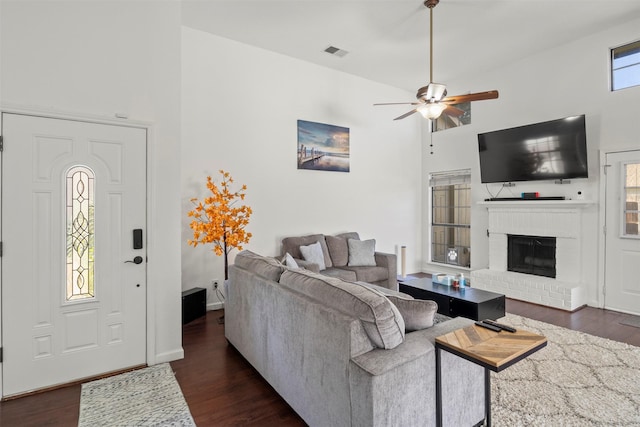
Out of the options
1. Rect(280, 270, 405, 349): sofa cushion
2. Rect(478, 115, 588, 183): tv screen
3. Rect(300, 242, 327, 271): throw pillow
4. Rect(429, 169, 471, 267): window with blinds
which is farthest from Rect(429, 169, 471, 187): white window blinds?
Rect(280, 270, 405, 349): sofa cushion

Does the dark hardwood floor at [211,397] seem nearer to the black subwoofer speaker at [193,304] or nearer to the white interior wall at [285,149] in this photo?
the black subwoofer speaker at [193,304]

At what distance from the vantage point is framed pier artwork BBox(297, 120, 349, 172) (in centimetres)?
542

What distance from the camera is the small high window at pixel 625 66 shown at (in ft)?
14.2

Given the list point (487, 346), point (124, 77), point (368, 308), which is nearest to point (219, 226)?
point (124, 77)

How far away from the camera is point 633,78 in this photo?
4348mm

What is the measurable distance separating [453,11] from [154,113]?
3614 millimetres

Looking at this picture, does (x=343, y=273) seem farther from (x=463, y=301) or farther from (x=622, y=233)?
(x=622, y=233)

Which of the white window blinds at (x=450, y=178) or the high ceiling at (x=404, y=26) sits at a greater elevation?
the high ceiling at (x=404, y=26)

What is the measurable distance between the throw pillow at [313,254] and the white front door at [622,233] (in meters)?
3.89

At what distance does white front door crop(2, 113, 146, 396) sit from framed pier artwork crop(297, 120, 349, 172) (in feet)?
9.23

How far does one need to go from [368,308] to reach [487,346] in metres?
0.62

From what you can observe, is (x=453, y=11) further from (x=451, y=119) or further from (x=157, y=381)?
(x=157, y=381)

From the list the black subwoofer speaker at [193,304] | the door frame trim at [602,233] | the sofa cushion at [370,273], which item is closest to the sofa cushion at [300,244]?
the sofa cushion at [370,273]

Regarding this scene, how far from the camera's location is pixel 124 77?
2.87 metres
